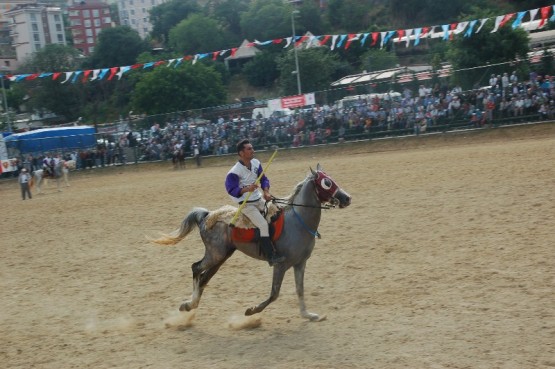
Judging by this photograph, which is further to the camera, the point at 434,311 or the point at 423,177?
the point at 423,177

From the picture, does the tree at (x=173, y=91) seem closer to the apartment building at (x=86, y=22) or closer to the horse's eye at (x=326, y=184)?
the horse's eye at (x=326, y=184)

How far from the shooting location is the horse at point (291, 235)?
8.41 m

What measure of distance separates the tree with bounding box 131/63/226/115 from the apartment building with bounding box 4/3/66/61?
7259 cm

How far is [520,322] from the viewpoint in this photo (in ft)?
23.5

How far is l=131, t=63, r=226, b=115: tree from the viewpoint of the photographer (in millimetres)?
68438

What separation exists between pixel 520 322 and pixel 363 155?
23.6 meters

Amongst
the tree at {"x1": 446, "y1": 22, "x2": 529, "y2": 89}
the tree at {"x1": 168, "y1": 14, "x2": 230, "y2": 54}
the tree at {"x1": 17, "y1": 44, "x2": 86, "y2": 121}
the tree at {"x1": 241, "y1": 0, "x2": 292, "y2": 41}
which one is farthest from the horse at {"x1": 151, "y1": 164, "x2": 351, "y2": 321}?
the tree at {"x1": 168, "y1": 14, "x2": 230, "y2": 54}

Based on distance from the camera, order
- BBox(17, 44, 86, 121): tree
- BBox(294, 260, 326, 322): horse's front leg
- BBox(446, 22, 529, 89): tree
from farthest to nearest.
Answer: BBox(17, 44, 86, 121): tree, BBox(446, 22, 529, 89): tree, BBox(294, 260, 326, 322): horse's front leg

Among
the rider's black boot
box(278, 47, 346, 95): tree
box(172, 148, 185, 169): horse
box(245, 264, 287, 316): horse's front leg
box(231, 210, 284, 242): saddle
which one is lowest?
box(172, 148, 185, 169): horse

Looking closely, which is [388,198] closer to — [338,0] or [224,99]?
[224,99]

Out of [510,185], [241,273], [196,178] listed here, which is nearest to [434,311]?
[241,273]

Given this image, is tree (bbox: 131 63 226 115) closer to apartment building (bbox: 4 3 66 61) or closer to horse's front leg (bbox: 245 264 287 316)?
horse's front leg (bbox: 245 264 287 316)

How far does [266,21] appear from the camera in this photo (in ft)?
325

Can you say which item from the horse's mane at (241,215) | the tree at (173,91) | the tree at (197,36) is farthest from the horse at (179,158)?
the tree at (197,36)
